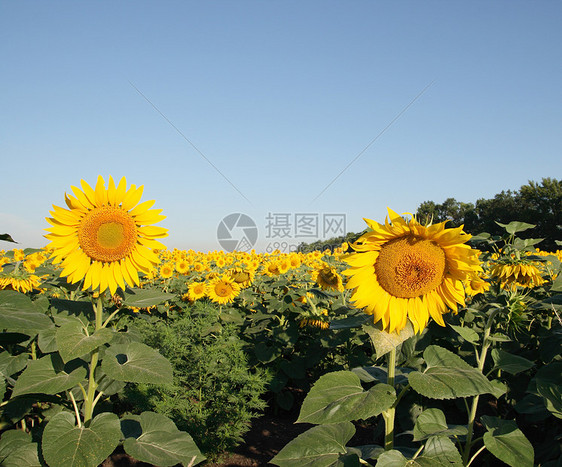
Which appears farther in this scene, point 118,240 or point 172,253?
point 172,253

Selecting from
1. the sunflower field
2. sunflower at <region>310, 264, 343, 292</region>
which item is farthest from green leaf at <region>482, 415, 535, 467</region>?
sunflower at <region>310, 264, 343, 292</region>

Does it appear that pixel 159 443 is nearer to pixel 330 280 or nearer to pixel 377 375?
pixel 377 375

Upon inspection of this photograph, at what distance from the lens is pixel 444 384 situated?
1.50 meters

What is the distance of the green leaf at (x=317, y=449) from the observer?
1.55m

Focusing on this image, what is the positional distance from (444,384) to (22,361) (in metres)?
2.34

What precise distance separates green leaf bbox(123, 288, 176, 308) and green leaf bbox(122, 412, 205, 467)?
22.5 inches

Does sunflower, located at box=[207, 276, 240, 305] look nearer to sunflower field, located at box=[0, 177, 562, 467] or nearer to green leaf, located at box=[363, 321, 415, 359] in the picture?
sunflower field, located at box=[0, 177, 562, 467]

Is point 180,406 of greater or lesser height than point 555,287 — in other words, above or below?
below

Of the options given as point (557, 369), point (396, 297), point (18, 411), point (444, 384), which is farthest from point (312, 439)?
point (18, 411)

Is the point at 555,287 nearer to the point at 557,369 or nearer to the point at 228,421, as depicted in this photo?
the point at 557,369

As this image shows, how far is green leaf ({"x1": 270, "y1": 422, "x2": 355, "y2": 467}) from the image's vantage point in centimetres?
155

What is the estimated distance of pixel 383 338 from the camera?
64.7 inches

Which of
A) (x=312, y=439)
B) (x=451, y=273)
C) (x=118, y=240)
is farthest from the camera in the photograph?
(x=118, y=240)

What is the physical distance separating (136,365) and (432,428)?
4.29 feet
